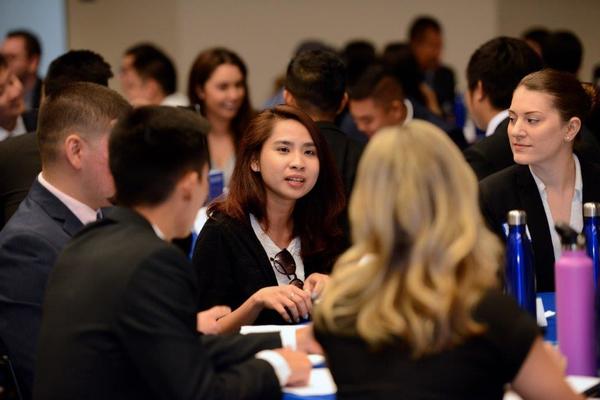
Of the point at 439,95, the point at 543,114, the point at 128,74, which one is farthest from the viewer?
the point at 439,95

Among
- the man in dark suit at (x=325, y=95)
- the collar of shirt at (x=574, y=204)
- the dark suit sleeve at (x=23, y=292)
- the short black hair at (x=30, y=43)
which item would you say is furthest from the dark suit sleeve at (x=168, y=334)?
the short black hair at (x=30, y=43)

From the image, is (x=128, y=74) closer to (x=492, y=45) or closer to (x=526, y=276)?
(x=492, y=45)

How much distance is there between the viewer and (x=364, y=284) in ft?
6.01

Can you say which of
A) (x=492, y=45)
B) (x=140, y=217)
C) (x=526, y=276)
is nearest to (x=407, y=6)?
(x=492, y=45)

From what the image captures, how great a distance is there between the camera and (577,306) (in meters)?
2.31

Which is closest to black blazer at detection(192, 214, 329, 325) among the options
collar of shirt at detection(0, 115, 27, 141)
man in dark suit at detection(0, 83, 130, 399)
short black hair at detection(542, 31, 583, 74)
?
man in dark suit at detection(0, 83, 130, 399)

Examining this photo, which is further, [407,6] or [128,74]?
[407,6]

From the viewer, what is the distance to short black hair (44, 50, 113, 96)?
14.0 feet

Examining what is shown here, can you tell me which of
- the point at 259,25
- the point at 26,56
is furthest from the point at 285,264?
the point at 259,25

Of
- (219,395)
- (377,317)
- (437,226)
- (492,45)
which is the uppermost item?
(492,45)

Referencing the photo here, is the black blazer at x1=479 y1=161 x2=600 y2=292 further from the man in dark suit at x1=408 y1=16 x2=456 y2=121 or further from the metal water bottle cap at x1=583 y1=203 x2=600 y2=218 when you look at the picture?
the man in dark suit at x1=408 y1=16 x2=456 y2=121

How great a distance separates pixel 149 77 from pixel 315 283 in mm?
3913

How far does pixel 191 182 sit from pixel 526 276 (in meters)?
1.01

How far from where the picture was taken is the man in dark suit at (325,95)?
13.8 feet
